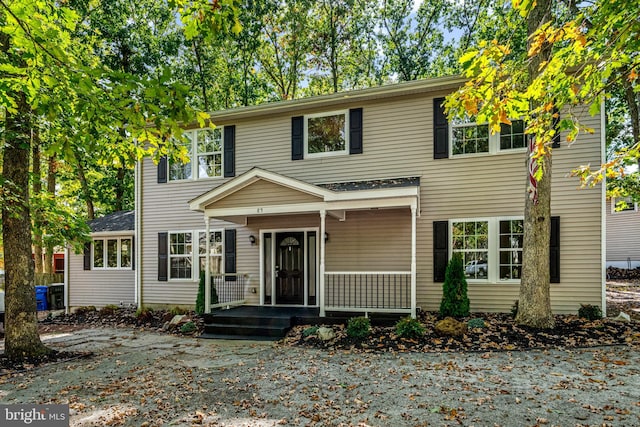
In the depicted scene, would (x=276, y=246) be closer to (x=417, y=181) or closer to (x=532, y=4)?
(x=417, y=181)

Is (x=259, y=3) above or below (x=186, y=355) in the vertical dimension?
above

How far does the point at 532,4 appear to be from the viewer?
9.73 feet

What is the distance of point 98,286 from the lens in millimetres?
12164

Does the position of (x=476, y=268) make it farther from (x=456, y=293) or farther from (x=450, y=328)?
(x=450, y=328)

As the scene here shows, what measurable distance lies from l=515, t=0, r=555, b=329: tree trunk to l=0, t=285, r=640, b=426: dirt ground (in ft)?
3.77

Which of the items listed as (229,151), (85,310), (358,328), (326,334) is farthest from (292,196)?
(85,310)

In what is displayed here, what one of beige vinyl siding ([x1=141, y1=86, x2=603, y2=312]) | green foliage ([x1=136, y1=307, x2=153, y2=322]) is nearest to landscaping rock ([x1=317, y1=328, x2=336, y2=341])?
beige vinyl siding ([x1=141, y1=86, x2=603, y2=312])

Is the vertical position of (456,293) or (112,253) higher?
(112,253)

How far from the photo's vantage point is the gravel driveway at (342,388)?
3863 mm

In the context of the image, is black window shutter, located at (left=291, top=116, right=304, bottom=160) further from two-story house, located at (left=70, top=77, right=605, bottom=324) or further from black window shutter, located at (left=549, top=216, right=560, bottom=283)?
black window shutter, located at (left=549, top=216, right=560, bottom=283)

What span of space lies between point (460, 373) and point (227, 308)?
20.4 feet

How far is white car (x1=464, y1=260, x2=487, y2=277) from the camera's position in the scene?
8.55 metres

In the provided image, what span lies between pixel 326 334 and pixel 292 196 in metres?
3.01

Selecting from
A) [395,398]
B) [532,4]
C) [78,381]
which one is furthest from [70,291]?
[532,4]
